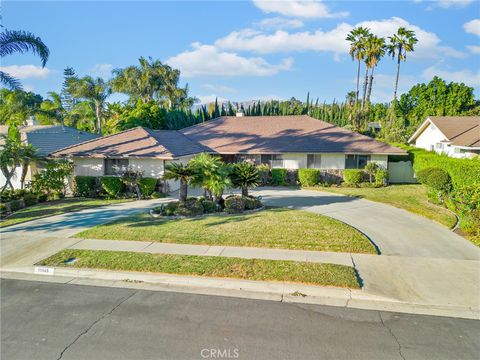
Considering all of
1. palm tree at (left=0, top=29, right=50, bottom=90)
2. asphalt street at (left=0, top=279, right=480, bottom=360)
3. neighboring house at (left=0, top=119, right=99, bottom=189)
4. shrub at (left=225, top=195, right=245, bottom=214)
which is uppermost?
palm tree at (left=0, top=29, right=50, bottom=90)

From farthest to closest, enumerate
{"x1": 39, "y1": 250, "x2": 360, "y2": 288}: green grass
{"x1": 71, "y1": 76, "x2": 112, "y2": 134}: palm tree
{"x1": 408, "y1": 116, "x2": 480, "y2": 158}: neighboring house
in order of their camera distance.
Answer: {"x1": 71, "y1": 76, "x2": 112, "y2": 134}: palm tree < {"x1": 408, "y1": 116, "x2": 480, "y2": 158}: neighboring house < {"x1": 39, "y1": 250, "x2": 360, "y2": 288}: green grass

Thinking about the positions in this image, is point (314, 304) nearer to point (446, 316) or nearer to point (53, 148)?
point (446, 316)

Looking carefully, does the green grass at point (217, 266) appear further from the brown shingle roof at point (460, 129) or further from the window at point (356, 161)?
the brown shingle roof at point (460, 129)

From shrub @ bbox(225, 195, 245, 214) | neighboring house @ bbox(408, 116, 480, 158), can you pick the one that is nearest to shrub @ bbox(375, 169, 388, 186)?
neighboring house @ bbox(408, 116, 480, 158)

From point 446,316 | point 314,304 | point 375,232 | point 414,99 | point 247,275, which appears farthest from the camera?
point 414,99

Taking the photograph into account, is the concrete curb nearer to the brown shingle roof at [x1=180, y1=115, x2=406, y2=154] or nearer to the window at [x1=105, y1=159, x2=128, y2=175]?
the window at [x1=105, y1=159, x2=128, y2=175]

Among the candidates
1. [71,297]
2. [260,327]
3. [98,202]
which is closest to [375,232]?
[260,327]

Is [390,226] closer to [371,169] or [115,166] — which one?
[371,169]

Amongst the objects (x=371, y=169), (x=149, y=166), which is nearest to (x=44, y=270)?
(x=149, y=166)
